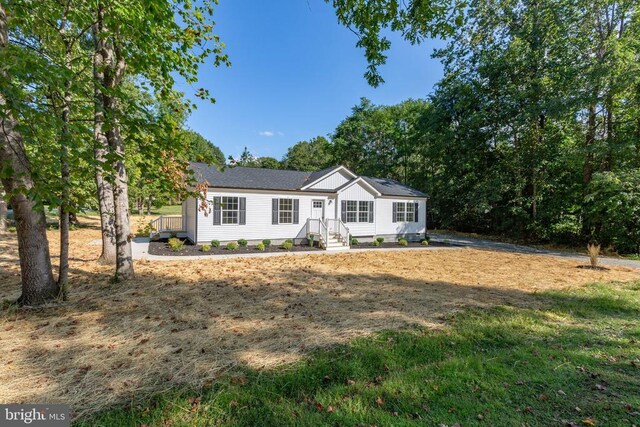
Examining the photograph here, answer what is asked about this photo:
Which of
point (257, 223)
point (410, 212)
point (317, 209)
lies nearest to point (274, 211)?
point (257, 223)

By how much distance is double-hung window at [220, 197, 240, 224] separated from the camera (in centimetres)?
1319

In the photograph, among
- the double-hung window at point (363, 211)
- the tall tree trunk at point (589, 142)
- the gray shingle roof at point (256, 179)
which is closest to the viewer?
the gray shingle roof at point (256, 179)

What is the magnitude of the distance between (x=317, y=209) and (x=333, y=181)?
79.1 inches

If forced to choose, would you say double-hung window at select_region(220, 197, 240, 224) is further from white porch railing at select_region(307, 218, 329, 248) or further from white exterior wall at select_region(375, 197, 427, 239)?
white exterior wall at select_region(375, 197, 427, 239)

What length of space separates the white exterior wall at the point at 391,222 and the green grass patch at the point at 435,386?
500 inches

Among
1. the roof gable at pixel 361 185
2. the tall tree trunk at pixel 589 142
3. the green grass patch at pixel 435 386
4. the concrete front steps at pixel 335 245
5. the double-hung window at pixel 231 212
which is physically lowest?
the green grass patch at pixel 435 386

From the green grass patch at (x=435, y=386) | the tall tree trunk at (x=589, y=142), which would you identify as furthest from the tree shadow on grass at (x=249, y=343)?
the tall tree trunk at (x=589, y=142)

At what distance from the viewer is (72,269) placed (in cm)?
792

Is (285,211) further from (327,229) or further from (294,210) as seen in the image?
(327,229)

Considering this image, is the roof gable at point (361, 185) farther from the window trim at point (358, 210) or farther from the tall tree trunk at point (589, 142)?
the tall tree trunk at point (589, 142)

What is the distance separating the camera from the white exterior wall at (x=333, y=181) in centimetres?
1578

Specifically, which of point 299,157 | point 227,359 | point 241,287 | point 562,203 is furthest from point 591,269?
point 299,157

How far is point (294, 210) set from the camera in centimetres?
1480

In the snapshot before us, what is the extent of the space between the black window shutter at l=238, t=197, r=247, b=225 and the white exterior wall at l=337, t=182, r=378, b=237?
5.03m
